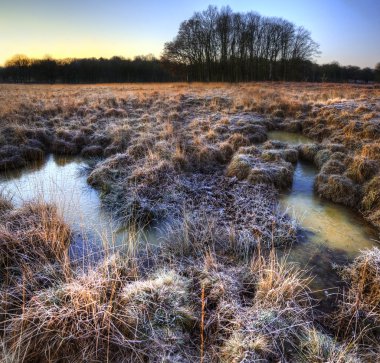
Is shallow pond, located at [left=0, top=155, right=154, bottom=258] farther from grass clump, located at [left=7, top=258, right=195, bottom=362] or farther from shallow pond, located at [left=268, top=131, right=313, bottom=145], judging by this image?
shallow pond, located at [left=268, top=131, right=313, bottom=145]

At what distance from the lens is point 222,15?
37156 mm

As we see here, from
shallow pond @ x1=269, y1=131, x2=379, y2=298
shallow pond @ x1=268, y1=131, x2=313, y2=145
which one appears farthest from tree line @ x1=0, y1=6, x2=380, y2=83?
shallow pond @ x1=269, y1=131, x2=379, y2=298

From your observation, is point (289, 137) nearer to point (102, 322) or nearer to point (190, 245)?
point (190, 245)

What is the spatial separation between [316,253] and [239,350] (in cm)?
217

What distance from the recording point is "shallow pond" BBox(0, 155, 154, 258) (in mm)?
4010

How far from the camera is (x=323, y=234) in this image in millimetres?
4289

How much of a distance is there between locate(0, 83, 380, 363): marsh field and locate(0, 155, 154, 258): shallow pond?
46mm

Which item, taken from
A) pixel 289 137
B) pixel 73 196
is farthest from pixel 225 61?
pixel 73 196

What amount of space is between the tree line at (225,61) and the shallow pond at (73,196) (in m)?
32.7

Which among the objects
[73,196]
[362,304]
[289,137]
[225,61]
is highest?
[225,61]

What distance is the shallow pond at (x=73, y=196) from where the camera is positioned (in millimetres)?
4010

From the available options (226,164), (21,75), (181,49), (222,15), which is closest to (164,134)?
(226,164)

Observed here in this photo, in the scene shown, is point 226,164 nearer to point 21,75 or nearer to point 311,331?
point 311,331

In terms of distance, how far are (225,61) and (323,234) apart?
3872 centimetres
